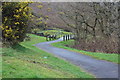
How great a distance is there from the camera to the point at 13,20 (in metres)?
12.2

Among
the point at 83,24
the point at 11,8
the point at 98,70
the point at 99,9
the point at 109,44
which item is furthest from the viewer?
the point at 83,24

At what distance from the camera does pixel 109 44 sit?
18141mm

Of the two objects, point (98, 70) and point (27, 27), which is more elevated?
point (27, 27)

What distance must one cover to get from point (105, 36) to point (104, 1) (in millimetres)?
4266

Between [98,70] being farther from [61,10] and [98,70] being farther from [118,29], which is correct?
[61,10]

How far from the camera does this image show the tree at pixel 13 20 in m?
11.8

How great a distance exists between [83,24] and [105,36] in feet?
14.6

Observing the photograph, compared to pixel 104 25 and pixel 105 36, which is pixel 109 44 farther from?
pixel 104 25

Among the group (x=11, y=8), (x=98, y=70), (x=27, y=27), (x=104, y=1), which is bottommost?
(x=98, y=70)

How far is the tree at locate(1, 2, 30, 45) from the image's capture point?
11830mm

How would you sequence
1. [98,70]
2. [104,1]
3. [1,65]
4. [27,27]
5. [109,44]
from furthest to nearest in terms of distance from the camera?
[104,1], [109,44], [27,27], [98,70], [1,65]

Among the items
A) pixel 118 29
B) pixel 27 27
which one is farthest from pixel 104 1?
pixel 27 27

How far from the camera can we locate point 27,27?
42.8 ft

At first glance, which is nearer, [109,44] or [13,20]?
[13,20]
